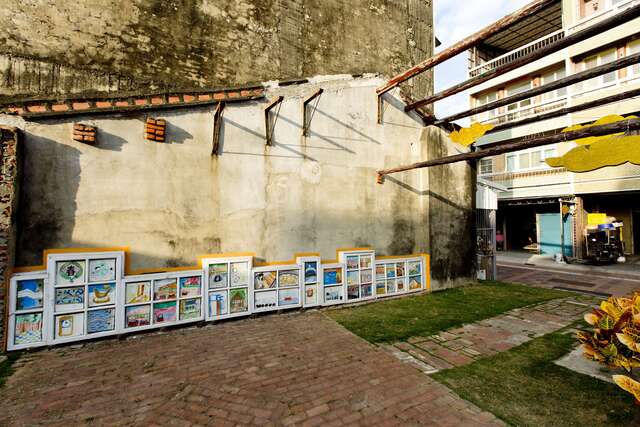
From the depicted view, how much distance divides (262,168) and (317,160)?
1.54 m

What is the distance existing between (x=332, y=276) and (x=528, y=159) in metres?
19.1

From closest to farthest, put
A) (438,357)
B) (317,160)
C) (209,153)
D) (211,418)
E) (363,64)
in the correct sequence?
(211,418)
(438,357)
(209,153)
(317,160)
(363,64)

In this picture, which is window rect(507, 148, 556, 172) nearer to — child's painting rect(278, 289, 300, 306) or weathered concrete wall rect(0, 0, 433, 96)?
weathered concrete wall rect(0, 0, 433, 96)

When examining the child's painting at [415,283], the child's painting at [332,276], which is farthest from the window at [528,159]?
the child's painting at [332,276]

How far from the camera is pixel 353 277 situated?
7.83 m

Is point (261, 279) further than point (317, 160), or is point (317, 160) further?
point (317, 160)

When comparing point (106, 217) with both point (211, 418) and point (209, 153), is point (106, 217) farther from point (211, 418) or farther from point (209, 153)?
point (211, 418)

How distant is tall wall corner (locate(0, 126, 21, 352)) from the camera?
15.4 feet

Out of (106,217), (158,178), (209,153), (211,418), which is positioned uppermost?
(209,153)

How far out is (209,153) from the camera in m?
6.51

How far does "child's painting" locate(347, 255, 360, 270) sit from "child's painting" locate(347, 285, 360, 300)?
53 cm

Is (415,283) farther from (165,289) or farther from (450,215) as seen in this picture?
A: (165,289)

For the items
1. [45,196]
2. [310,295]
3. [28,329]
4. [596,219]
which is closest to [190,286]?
[28,329]

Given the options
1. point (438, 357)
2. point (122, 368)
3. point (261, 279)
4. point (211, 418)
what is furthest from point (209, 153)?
point (438, 357)
